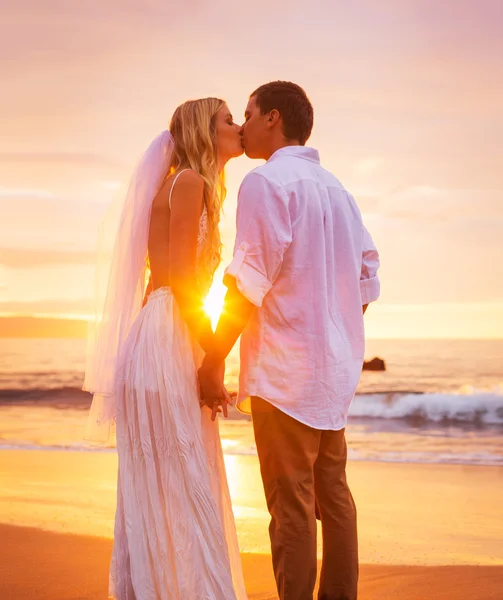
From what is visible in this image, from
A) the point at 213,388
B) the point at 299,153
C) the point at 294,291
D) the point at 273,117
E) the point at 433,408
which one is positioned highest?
the point at 273,117

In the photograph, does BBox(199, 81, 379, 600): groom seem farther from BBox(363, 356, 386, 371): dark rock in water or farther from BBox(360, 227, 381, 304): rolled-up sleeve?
BBox(363, 356, 386, 371): dark rock in water

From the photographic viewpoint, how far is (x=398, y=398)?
1753cm

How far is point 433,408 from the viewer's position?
1608 centimetres

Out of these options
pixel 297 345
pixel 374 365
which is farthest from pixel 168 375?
pixel 374 365

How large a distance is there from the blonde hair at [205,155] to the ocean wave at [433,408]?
39.7 ft

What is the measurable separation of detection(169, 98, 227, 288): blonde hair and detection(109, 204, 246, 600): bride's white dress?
65 millimetres

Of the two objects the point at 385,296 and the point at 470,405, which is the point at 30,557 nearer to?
the point at 470,405

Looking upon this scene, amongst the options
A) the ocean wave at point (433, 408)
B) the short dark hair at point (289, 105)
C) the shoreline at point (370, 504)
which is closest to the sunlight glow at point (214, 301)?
the short dark hair at point (289, 105)

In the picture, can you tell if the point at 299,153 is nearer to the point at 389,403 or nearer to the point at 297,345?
the point at 297,345

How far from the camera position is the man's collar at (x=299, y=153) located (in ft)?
9.84

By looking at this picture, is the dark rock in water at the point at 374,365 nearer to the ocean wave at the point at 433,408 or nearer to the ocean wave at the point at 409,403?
the ocean wave at the point at 409,403

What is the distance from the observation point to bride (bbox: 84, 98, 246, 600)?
3.02 metres

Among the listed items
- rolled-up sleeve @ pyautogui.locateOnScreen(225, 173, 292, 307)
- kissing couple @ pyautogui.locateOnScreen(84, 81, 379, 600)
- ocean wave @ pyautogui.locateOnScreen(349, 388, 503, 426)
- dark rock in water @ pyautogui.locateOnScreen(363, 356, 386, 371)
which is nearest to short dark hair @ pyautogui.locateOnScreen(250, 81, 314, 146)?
kissing couple @ pyautogui.locateOnScreen(84, 81, 379, 600)

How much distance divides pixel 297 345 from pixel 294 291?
0.19m
